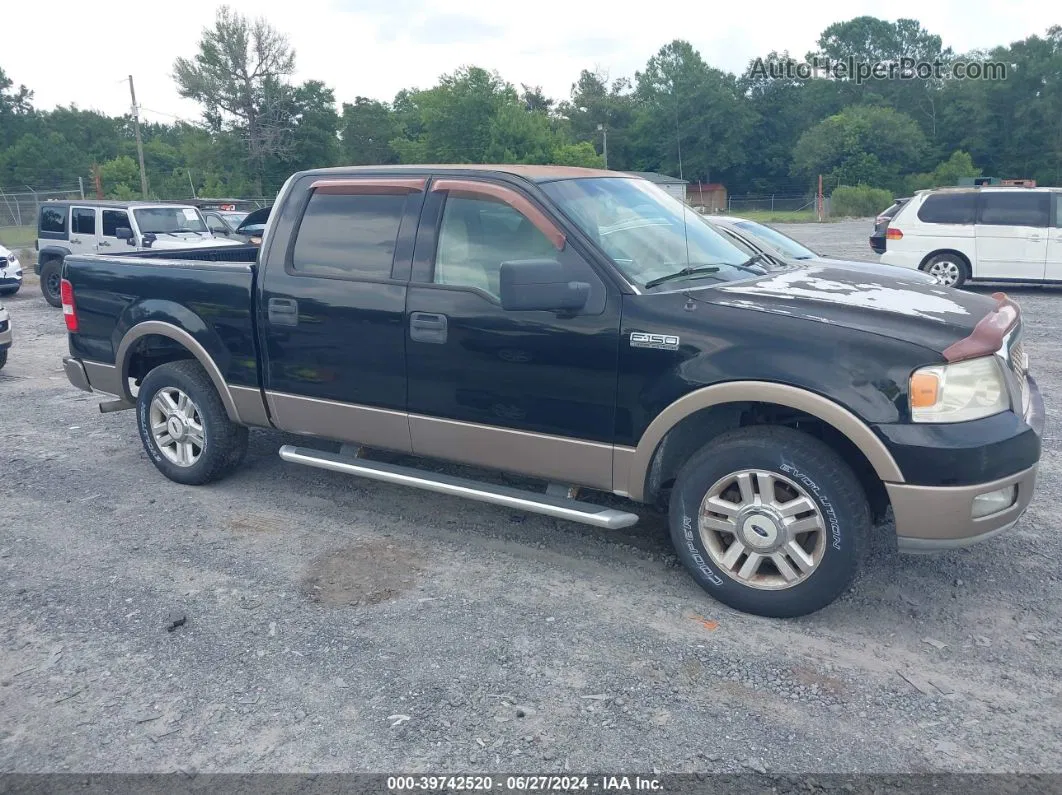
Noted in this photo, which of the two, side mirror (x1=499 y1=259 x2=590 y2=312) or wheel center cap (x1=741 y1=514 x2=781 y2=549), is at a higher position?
side mirror (x1=499 y1=259 x2=590 y2=312)

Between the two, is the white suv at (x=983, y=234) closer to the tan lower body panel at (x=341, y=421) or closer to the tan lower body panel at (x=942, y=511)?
the tan lower body panel at (x=942, y=511)

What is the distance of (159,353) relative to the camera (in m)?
6.07

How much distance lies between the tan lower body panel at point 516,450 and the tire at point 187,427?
1.56 metres

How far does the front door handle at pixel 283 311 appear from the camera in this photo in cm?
506

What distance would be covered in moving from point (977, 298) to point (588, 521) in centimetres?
218

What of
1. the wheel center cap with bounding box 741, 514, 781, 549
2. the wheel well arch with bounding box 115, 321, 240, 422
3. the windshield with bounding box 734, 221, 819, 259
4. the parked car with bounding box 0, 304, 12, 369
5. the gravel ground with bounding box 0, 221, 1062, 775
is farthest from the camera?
the parked car with bounding box 0, 304, 12, 369

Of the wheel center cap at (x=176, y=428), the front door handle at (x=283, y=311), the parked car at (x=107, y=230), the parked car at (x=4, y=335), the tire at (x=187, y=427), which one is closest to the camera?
the front door handle at (x=283, y=311)

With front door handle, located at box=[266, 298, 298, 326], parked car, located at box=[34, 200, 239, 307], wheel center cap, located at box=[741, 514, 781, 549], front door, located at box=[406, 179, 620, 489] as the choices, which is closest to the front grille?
wheel center cap, located at box=[741, 514, 781, 549]

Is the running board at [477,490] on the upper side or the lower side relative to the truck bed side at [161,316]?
lower

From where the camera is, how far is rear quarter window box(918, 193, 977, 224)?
14.6m

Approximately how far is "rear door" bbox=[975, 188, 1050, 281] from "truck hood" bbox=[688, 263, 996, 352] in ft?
37.2

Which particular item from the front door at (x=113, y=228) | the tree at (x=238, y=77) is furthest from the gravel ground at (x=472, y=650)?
the tree at (x=238, y=77)
